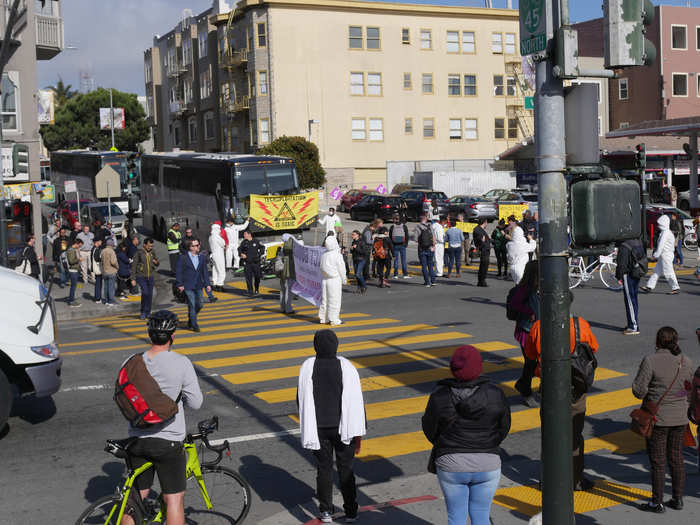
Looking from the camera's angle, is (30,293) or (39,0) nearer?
(30,293)

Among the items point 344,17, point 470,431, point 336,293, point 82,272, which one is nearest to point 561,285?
point 470,431

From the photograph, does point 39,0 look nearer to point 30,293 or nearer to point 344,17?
point 30,293

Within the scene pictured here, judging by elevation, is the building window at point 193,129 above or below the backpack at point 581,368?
above

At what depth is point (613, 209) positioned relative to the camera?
15.9 ft

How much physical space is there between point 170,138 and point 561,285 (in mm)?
83923

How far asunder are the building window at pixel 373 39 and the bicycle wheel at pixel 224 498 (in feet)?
198

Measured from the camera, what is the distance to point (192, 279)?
55.5 ft

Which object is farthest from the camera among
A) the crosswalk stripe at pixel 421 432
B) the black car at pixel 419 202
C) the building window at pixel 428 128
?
the building window at pixel 428 128

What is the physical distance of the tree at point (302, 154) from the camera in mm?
56531

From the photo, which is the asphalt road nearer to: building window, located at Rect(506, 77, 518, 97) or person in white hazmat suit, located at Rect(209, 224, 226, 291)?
person in white hazmat suit, located at Rect(209, 224, 226, 291)

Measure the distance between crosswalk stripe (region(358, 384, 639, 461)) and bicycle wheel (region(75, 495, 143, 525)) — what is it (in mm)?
3413

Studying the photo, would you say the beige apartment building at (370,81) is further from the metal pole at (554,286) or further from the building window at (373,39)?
the metal pole at (554,286)

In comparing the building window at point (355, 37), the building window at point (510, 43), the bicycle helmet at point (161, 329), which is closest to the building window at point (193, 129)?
the building window at point (355, 37)

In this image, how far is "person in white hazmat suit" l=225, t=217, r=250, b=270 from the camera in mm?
29094
